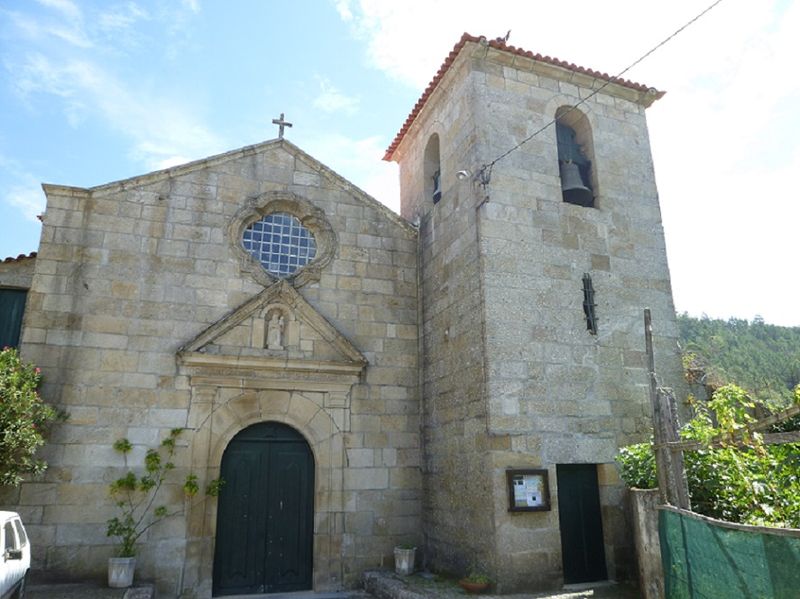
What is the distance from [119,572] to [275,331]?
3.51 meters

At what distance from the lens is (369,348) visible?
9.12 meters

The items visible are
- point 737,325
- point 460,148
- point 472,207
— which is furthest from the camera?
point 737,325

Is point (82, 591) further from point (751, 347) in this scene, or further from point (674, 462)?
point (751, 347)

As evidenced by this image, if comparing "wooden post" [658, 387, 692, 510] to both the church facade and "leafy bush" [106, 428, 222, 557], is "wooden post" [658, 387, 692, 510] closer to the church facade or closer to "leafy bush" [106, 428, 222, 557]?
the church facade

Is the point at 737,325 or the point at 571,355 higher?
the point at 737,325

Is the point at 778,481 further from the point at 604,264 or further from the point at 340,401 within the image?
the point at 340,401

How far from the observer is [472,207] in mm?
8289

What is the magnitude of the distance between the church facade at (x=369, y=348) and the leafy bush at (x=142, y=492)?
5.8 inches

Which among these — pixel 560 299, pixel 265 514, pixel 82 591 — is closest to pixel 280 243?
pixel 265 514

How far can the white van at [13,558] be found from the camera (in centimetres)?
538

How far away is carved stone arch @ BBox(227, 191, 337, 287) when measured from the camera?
8938 millimetres

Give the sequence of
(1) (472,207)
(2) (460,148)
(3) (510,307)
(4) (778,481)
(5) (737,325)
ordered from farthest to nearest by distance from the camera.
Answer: (5) (737,325) → (2) (460,148) → (1) (472,207) → (3) (510,307) → (4) (778,481)

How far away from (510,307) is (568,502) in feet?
8.28

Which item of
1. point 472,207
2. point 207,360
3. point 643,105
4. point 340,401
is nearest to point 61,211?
point 207,360
